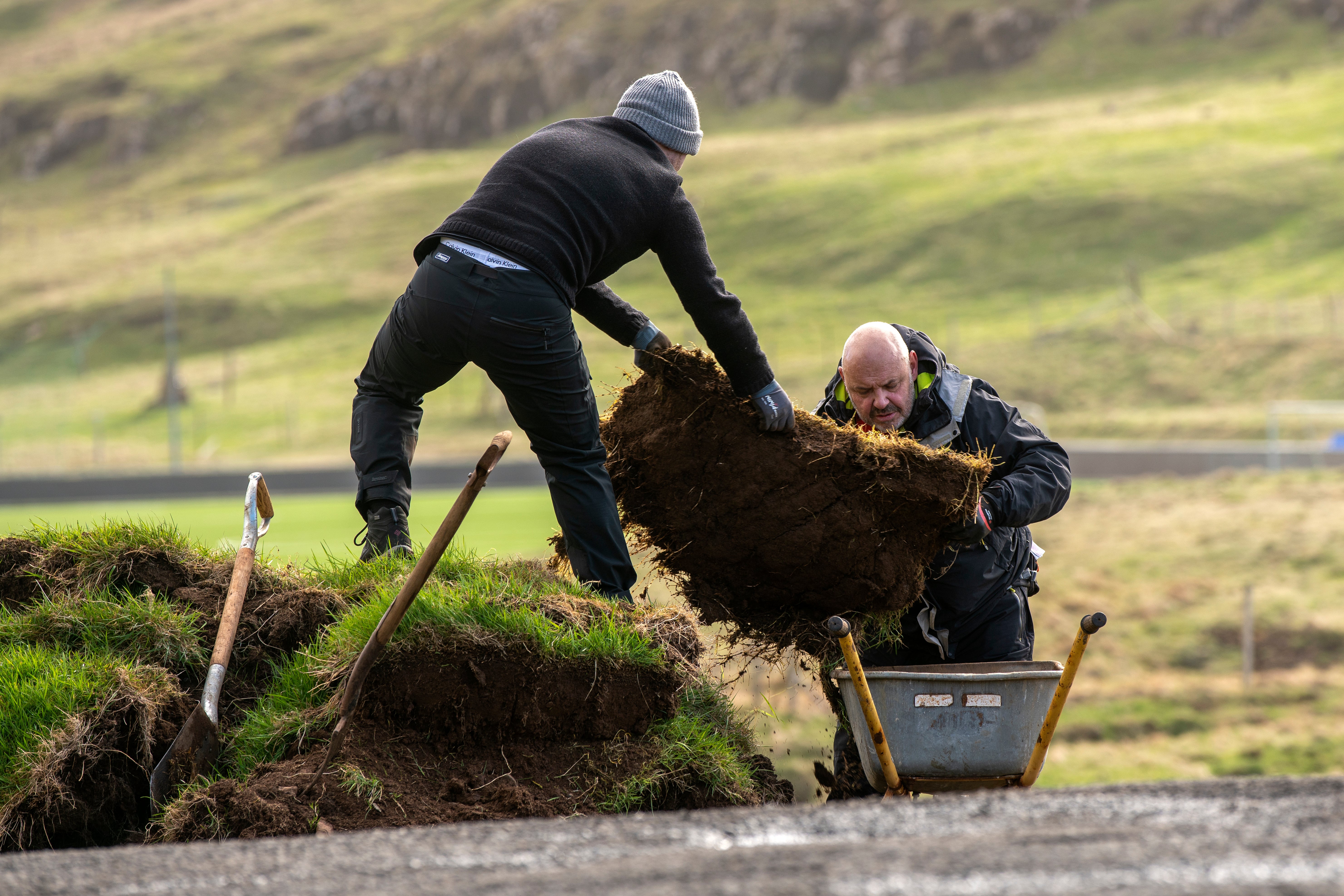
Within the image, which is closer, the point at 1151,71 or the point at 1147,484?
the point at 1147,484

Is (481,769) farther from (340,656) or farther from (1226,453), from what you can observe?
(1226,453)

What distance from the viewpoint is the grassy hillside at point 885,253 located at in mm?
41031

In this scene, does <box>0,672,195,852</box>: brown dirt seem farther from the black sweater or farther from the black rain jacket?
the black rain jacket

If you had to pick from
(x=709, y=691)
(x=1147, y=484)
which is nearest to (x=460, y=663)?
(x=709, y=691)

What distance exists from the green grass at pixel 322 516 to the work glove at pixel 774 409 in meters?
14.5

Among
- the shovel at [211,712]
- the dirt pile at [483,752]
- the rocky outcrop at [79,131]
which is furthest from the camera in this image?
the rocky outcrop at [79,131]

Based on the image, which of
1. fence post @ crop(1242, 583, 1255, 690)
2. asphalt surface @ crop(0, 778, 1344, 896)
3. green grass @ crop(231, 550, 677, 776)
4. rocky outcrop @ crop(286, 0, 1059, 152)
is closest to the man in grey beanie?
green grass @ crop(231, 550, 677, 776)

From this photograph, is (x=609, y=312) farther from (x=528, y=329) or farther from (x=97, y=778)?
(x=97, y=778)

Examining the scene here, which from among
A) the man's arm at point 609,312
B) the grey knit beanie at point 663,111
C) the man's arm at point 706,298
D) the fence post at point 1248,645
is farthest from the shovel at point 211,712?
the fence post at point 1248,645

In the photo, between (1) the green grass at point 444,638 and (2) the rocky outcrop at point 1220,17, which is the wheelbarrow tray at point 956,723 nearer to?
(1) the green grass at point 444,638

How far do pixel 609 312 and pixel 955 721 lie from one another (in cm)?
200

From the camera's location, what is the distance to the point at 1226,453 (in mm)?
26469

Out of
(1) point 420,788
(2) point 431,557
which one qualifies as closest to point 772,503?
(2) point 431,557

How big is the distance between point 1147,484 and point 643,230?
2167 cm
